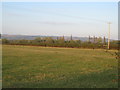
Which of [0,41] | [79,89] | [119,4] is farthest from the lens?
[0,41]

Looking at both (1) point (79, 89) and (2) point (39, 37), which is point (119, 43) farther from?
(2) point (39, 37)

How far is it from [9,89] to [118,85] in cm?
356

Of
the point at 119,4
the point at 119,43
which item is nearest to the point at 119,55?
the point at 119,43

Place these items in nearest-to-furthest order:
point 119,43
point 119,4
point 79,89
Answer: point 119,4 → point 119,43 → point 79,89

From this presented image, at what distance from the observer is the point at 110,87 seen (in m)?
6.73

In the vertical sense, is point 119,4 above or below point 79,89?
above

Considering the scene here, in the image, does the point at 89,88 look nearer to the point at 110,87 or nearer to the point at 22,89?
the point at 110,87

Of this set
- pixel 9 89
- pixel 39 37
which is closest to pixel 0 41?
pixel 39 37

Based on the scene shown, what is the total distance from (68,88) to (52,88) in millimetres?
530

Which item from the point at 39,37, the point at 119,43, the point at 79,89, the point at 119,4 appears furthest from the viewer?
the point at 39,37

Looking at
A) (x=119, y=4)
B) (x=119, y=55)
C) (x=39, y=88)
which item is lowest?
(x=39, y=88)

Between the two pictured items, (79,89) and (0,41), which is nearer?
(79,89)

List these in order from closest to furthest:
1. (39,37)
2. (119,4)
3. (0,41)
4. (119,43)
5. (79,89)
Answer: (119,4) < (119,43) < (79,89) < (0,41) < (39,37)

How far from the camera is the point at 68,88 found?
6.81 meters
